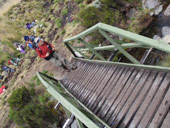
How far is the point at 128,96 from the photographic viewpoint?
117 inches

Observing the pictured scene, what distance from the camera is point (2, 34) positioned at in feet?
50.8

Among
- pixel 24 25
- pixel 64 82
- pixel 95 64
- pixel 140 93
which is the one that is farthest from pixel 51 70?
pixel 24 25

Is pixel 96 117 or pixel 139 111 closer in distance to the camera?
pixel 139 111

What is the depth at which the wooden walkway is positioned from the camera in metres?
2.36

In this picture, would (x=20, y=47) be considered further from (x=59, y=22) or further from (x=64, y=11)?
(x=64, y=11)

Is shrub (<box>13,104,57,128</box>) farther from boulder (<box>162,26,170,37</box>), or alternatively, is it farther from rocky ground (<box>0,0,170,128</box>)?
boulder (<box>162,26,170,37</box>)

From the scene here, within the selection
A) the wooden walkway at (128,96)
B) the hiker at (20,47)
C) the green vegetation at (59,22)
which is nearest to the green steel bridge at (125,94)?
the wooden walkway at (128,96)

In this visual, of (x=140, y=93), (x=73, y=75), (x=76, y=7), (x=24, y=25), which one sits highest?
(x=24, y=25)

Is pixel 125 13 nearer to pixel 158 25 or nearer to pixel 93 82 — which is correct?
pixel 158 25

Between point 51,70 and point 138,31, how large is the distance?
228 inches

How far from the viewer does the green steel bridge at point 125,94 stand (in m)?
2.34

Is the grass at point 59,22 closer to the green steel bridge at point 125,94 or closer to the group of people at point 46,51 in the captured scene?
the group of people at point 46,51

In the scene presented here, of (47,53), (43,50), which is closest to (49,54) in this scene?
(47,53)

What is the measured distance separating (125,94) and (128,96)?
0.33ft
